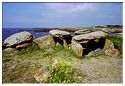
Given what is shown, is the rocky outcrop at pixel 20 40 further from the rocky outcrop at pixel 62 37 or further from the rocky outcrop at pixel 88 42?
the rocky outcrop at pixel 88 42

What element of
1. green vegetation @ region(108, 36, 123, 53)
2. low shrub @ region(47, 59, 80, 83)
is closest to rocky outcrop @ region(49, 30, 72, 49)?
low shrub @ region(47, 59, 80, 83)

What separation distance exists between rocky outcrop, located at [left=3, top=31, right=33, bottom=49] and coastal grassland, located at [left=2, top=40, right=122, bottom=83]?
0.10 meters

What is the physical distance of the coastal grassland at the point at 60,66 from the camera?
3.92 meters

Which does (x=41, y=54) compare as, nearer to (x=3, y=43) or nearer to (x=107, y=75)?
(x=3, y=43)

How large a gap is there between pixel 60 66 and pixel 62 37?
44 centimetres

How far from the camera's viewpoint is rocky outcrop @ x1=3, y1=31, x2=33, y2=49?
4.04m

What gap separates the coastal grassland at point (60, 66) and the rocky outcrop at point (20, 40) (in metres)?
0.10

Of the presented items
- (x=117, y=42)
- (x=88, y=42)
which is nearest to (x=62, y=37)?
(x=88, y=42)

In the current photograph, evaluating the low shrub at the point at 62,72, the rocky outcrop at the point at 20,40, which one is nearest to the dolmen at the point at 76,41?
the rocky outcrop at the point at 20,40

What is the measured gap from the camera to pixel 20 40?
4086 mm

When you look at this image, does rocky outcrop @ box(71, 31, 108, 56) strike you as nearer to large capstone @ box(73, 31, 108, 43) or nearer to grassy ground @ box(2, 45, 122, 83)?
large capstone @ box(73, 31, 108, 43)

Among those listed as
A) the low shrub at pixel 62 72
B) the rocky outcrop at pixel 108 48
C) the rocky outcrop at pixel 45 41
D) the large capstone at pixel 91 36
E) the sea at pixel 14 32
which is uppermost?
the sea at pixel 14 32

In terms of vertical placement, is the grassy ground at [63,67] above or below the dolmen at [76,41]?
below

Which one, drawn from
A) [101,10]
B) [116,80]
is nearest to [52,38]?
[101,10]
